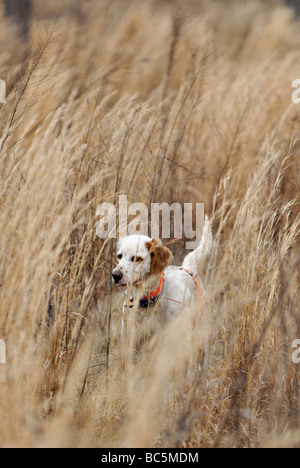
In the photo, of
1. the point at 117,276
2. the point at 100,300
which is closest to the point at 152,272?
the point at 117,276

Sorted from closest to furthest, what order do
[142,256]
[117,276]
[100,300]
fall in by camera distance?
[117,276] → [142,256] → [100,300]

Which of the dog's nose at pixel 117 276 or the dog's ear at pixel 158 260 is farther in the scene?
the dog's ear at pixel 158 260

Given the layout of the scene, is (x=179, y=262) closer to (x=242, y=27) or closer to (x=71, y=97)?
(x=71, y=97)

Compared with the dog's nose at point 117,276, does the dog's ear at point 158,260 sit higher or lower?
higher

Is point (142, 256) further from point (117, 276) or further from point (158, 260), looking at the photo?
point (117, 276)

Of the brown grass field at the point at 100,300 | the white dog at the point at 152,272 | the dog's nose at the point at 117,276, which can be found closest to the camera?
the brown grass field at the point at 100,300

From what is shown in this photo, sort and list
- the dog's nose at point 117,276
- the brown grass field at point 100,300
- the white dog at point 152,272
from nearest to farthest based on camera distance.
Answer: the brown grass field at point 100,300
the dog's nose at point 117,276
the white dog at point 152,272

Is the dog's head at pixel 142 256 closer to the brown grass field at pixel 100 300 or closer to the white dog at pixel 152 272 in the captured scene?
the white dog at pixel 152 272

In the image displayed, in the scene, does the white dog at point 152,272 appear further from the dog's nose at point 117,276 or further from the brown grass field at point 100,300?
the brown grass field at point 100,300

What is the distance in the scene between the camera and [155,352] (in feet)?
6.39

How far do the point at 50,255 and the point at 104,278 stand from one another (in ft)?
2.63

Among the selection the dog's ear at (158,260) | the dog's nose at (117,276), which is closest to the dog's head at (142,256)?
the dog's ear at (158,260)

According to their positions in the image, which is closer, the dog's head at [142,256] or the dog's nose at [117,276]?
the dog's nose at [117,276]

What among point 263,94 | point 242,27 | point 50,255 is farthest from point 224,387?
point 242,27
